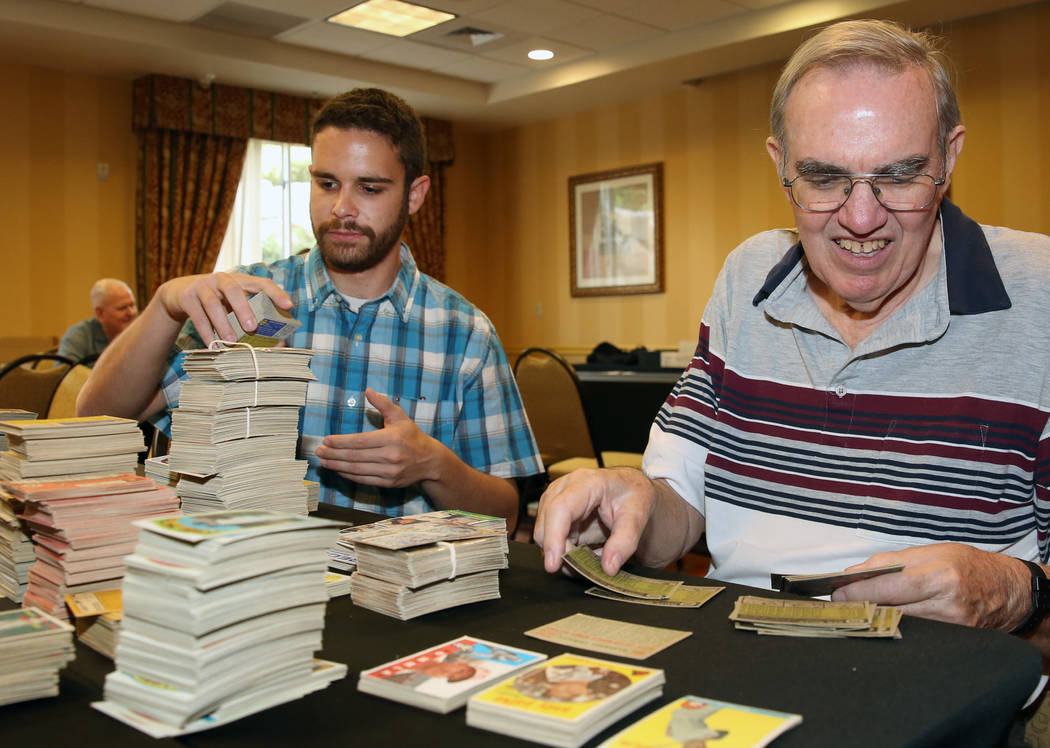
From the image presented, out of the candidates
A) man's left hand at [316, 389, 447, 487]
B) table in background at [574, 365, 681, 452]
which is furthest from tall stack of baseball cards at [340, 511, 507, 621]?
table in background at [574, 365, 681, 452]

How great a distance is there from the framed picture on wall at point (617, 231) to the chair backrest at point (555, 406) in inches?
166

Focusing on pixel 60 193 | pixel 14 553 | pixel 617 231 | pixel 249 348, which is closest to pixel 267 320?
pixel 249 348

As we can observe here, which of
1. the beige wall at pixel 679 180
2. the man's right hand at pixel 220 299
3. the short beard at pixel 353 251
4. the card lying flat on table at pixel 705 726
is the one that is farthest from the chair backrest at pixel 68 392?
the beige wall at pixel 679 180

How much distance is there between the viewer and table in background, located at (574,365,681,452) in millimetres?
4332

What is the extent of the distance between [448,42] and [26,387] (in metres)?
4.09

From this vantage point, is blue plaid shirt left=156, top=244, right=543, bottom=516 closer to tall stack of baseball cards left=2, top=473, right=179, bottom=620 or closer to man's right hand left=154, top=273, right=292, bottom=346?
man's right hand left=154, top=273, right=292, bottom=346

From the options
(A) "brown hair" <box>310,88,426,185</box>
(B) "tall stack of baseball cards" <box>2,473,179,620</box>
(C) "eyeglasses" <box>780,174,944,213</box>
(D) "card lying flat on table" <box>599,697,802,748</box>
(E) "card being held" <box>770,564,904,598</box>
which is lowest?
(D) "card lying flat on table" <box>599,697,802,748</box>

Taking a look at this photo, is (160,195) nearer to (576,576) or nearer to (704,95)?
(704,95)

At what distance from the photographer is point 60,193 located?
674 cm

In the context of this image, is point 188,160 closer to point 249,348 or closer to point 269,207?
point 269,207

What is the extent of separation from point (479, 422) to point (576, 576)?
101 cm

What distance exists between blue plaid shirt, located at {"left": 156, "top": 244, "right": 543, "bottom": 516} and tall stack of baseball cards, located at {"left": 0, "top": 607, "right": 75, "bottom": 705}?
45.0 inches

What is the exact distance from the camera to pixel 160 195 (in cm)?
704

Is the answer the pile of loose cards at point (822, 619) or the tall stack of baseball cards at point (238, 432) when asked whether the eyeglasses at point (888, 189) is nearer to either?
the pile of loose cards at point (822, 619)
